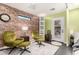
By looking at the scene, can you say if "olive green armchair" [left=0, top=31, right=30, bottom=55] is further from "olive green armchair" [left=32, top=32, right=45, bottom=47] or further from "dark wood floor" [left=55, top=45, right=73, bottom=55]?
"dark wood floor" [left=55, top=45, right=73, bottom=55]

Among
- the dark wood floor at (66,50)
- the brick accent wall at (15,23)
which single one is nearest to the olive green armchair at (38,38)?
the brick accent wall at (15,23)

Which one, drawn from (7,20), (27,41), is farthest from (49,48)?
(7,20)

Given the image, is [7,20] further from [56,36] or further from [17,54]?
[56,36]

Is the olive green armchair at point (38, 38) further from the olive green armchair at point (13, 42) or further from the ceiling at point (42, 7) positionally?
the ceiling at point (42, 7)

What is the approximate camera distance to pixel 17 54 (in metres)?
1.99

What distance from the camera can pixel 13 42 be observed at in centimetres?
194

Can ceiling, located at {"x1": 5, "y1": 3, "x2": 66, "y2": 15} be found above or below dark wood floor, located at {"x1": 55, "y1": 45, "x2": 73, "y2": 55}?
above

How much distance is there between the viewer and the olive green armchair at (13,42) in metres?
1.92

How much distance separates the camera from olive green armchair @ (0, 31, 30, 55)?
6.30 ft

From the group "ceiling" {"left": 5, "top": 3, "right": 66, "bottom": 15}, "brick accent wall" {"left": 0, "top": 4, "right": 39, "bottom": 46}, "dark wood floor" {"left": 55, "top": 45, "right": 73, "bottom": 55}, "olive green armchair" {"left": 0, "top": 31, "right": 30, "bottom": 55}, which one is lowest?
"dark wood floor" {"left": 55, "top": 45, "right": 73, "bottom": 55}

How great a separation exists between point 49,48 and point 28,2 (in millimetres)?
968


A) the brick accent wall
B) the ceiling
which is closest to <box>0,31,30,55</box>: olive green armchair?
the brick accent wall

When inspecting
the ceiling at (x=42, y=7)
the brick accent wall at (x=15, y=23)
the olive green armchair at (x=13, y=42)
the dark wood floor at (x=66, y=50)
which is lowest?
the dark wood floor at (x=66, y=50)

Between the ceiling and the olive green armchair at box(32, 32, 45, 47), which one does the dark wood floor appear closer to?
the olive green armchair at box(32, 32, 45, 47)
